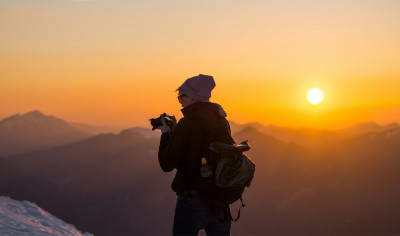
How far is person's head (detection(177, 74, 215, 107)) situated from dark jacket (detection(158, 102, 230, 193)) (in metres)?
0.16

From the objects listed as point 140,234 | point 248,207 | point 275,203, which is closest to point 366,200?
point 275,203

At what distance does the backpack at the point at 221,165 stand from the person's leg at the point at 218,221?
123mm

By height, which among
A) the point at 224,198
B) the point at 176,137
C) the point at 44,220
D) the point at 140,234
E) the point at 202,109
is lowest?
the point at 224,198

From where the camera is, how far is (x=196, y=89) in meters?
4.95

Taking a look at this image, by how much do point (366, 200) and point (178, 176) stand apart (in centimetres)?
16713

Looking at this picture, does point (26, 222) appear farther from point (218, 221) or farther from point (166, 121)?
point (218, 221)

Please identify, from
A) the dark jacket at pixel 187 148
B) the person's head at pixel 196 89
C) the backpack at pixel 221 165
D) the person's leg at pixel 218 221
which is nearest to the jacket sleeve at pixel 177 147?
the dark jacket at pixel 187 148

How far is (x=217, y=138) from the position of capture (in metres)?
4.84

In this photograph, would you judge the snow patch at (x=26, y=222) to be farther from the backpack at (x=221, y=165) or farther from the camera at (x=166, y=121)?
the backpack at (x=221, y=165)

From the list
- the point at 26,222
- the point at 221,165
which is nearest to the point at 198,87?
the point at 221,165

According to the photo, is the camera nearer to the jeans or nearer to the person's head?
the person's head

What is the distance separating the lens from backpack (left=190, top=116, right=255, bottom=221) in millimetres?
4719

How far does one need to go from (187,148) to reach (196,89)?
70cm

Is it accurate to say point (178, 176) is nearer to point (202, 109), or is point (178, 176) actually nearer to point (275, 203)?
point (202, 109)
